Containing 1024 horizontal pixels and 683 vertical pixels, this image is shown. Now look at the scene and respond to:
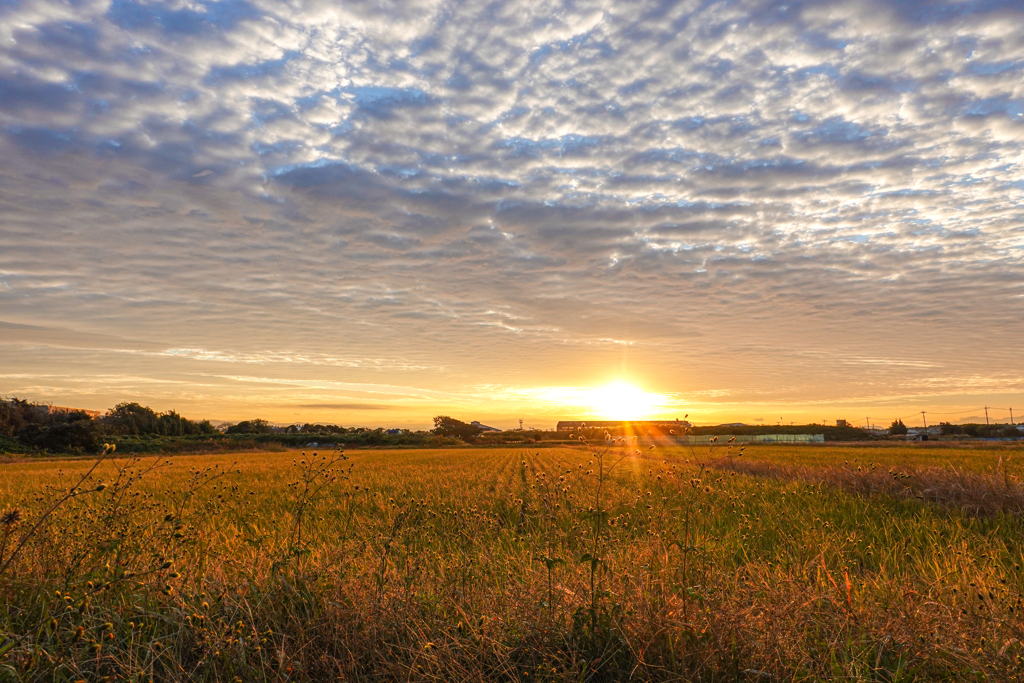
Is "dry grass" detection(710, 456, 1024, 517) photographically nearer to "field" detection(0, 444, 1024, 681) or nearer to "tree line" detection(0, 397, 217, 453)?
"field" detection(0, 444, 1024, 681)

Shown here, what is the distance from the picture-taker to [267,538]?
6.90 metres

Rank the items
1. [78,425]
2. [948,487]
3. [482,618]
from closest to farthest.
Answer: [482,618] → [948,487] → [78,425]

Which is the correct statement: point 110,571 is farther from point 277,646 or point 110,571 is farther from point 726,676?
point 726,676

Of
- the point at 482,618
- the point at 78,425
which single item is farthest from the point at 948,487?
the point at 78,425

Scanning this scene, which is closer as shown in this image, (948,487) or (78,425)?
(948,487)

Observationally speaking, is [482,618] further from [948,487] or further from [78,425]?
[78,425]

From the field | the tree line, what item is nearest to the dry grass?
the field

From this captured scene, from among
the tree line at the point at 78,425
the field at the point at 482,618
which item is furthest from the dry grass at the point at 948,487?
the tree line at the point at 78,425

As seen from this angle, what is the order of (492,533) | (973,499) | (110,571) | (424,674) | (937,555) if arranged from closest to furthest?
1. (424,674)
2. (110,571)
3. (937,555)
4. (492,533)
5. (973,499)

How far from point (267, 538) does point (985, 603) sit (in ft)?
22.8

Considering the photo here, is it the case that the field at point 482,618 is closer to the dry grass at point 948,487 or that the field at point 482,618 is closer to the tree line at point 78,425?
the dry grass at point 948,487

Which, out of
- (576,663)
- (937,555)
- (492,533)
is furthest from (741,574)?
(492,533)

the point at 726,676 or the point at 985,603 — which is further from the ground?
the point at 985,603

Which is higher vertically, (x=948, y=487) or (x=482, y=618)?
(x=948, y=487)
